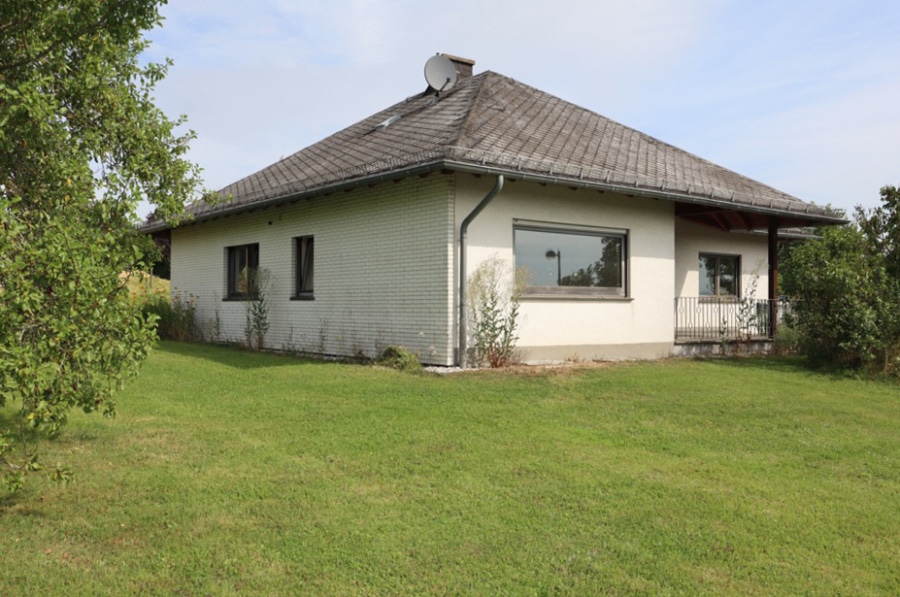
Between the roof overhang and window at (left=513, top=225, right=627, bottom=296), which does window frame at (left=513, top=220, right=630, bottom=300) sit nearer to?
window at (left=513, top=225, right=627, bottom=296)

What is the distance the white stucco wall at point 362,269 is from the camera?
10.8 metres

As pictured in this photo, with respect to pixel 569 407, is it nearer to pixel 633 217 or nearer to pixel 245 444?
pixel 245 444

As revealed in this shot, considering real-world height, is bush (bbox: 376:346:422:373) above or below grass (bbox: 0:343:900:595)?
above

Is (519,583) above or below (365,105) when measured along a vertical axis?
below

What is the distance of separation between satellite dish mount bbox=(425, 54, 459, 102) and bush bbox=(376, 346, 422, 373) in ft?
21.8

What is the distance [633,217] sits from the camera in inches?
500

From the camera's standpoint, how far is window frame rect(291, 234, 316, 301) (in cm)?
1365

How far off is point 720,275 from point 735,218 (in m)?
1.54

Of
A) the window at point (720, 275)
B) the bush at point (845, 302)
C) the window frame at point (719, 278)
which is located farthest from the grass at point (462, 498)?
the window at point (720, 275)

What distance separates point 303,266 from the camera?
13945mm

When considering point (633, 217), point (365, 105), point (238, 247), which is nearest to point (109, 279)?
point (633, 217)

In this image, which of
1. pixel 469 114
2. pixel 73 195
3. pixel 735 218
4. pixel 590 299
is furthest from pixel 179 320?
pixel 73 195

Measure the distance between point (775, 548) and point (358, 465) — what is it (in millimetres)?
2775

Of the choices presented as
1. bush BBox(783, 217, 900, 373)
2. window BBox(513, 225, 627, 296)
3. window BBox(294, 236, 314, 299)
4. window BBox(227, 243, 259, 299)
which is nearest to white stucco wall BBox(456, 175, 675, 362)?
window BBox(513, 225, 627, 296)
